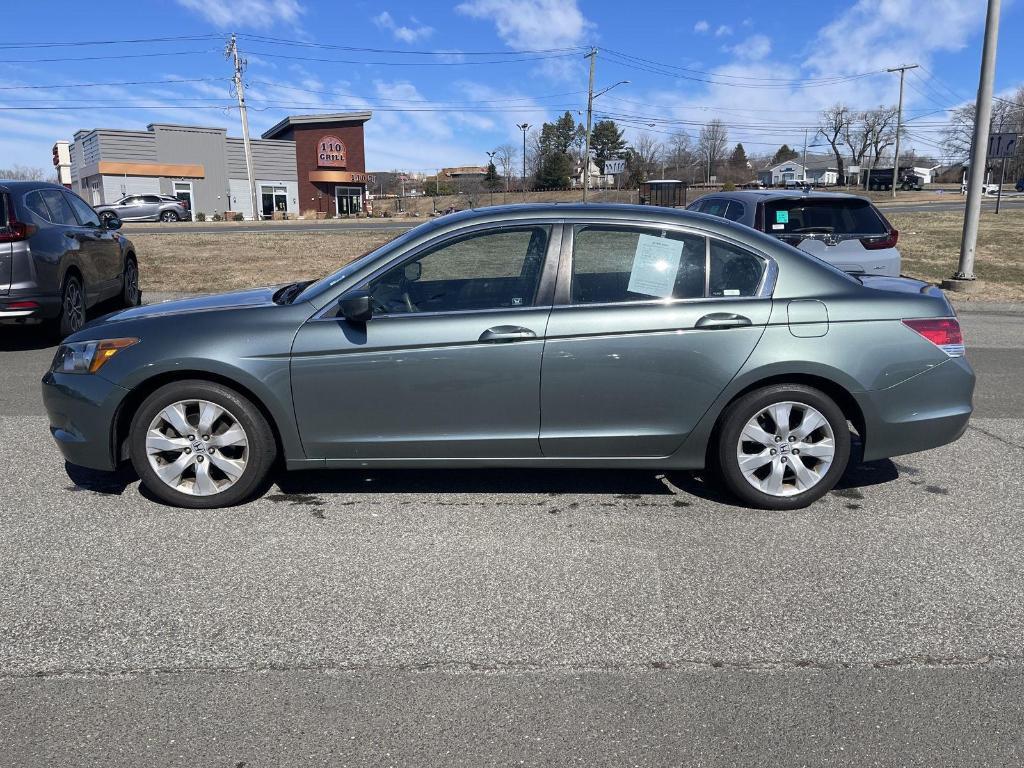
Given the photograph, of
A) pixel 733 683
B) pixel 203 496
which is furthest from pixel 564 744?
pixel 203 496

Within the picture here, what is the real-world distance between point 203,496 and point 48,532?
75 centimetres

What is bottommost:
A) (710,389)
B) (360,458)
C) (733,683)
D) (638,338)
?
(733,683)

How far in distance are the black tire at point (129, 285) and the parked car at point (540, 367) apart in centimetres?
745

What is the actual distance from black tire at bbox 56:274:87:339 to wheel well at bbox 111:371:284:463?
512 cm

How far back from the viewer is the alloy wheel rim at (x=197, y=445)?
4445 millimetres

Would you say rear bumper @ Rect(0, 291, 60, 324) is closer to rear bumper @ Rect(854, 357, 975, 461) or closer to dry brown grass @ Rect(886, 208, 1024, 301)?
rear bumper @ Rect(854, 357, 975, 461)

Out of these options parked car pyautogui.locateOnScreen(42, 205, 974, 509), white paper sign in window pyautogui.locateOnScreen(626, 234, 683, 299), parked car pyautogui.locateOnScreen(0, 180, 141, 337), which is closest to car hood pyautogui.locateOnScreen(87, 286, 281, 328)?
parked car pyautogui.locateOnScreen(42, 205, 974, 509)

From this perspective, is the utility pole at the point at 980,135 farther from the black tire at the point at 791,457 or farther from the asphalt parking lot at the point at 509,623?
the black tire at the point at 791,457

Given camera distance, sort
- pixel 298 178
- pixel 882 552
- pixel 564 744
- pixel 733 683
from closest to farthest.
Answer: pixel 564 744 < pixel 733 683 < pixel 882 552 < pixel 298 178

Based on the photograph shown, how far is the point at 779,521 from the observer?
448 centimetres

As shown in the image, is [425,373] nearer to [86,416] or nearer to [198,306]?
[198,306]

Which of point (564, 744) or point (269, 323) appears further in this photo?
point (269, 323)

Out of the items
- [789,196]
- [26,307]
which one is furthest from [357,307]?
[789,196]

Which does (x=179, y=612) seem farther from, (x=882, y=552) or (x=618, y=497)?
(x=882, y=552)
